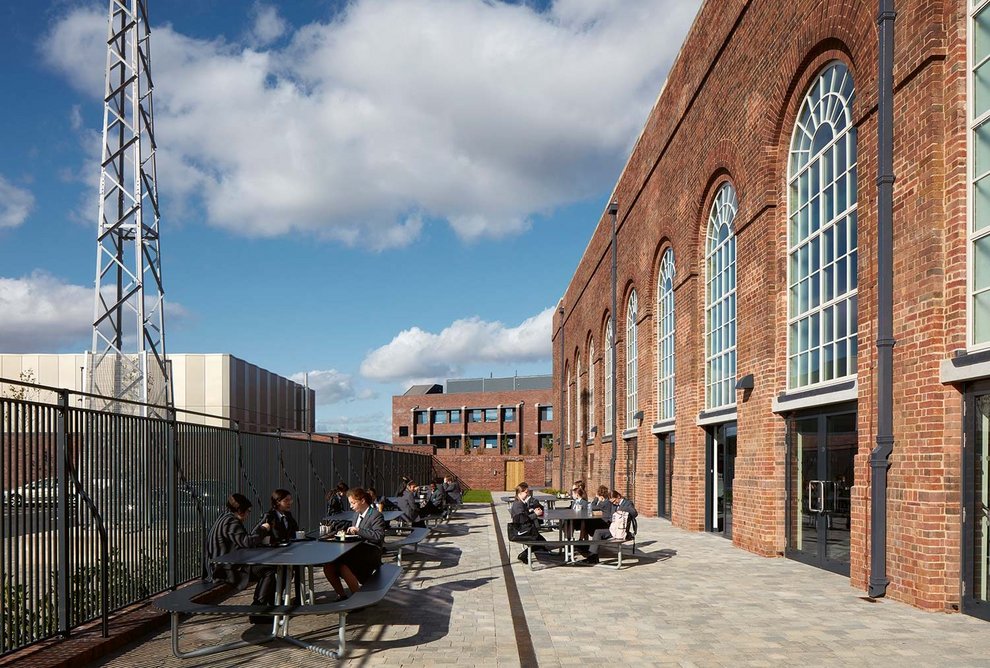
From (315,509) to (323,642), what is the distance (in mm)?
11503

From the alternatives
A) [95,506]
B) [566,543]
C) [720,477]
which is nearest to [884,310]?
[566,543]

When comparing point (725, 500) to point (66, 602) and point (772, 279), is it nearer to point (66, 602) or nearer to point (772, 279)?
point (772, 279)

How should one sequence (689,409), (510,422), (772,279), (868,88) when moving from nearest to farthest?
(868,88) < (772,279) < (689,409) < (510,422)

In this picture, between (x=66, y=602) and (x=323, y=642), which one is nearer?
(x=66, y=602)

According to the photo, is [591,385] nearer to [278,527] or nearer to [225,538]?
[278,527]

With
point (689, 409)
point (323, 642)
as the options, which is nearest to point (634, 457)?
point (689, 409)

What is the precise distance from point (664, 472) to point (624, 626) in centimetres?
1593

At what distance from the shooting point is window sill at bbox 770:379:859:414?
1198cm

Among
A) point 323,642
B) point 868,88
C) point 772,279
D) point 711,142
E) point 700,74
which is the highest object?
point 700,74

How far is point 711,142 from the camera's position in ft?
60.6

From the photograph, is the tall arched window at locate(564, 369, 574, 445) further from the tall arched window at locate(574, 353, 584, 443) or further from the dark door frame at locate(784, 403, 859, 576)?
the dark door frame at locate(784, 403, 859, 576)

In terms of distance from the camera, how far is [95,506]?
841cm

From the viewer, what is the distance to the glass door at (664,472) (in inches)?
937

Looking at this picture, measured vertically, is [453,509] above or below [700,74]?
below
